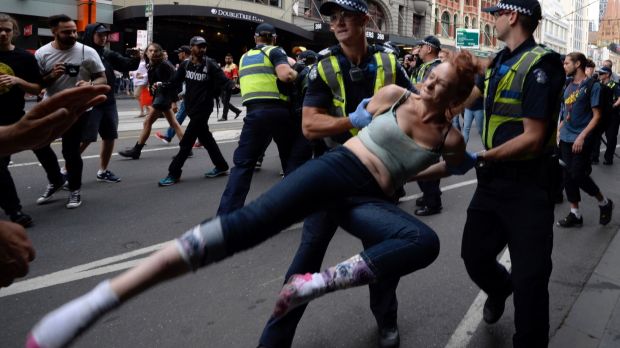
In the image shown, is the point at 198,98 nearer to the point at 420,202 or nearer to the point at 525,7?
the point at 420,202

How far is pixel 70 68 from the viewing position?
18.2 ft

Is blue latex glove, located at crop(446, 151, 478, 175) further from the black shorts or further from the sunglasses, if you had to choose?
the black shorts

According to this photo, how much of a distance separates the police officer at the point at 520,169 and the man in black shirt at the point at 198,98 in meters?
4.65

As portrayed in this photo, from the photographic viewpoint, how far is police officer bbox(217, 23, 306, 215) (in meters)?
5.02

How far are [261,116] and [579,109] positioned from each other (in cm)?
365

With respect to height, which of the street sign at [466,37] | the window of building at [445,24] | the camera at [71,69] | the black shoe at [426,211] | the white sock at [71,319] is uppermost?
the window of building at [445,24]

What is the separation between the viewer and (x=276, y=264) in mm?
4199

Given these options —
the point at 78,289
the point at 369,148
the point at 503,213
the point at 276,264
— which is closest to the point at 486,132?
the point at 503,213

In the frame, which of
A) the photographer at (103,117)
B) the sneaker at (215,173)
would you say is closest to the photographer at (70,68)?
the photographer at (103,117)

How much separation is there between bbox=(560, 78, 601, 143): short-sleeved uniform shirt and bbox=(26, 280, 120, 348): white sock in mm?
5491

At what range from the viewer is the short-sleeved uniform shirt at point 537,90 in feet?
8.44

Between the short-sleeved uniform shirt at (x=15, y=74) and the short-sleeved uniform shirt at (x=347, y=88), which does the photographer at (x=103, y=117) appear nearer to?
the short-sleeved uniform shirt at (x=15, y=74)

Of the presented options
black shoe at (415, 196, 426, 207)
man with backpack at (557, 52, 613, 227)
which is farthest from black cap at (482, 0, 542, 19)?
black shoe at (415, 196, 426, 207)

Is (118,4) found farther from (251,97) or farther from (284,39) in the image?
(251,97)
